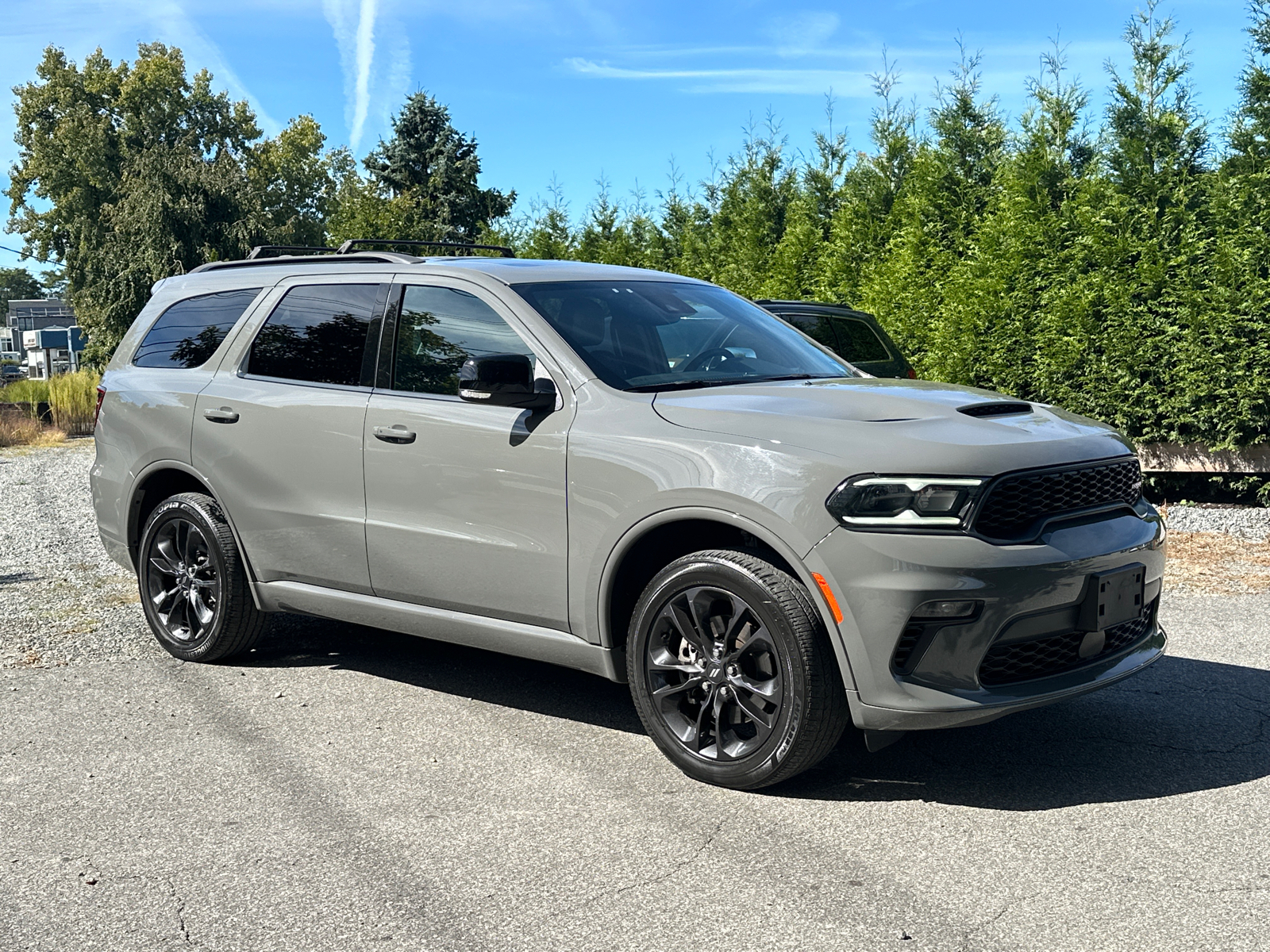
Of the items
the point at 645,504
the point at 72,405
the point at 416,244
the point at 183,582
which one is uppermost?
the point at 416,244

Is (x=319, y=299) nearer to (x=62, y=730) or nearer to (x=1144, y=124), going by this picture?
(x=62, y=730)

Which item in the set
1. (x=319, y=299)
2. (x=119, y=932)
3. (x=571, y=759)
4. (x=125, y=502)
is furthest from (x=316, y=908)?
(x=125, y=502)

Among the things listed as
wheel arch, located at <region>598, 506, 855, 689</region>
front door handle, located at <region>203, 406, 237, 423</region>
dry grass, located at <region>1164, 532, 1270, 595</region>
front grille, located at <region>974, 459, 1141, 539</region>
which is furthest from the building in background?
front grille, located at <region>974, 459, 1141, 539</region>

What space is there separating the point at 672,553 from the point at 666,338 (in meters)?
1.02

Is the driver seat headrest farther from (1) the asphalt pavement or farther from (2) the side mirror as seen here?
(1) the asphalt pavement

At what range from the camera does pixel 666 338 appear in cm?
521

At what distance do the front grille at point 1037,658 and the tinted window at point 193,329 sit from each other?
13.0 feet

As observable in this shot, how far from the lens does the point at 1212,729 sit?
4980 mm

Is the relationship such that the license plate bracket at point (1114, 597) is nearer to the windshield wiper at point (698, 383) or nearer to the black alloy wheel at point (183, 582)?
the windshield wiper at point (698, 383)

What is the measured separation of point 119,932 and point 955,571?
2.60 meters

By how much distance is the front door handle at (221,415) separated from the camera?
5.89 m

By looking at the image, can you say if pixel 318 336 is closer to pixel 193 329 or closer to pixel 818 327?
pixel 193 329

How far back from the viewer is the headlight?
13.0 ft

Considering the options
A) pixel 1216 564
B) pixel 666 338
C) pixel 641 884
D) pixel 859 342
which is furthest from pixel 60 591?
pixel 1216 564
